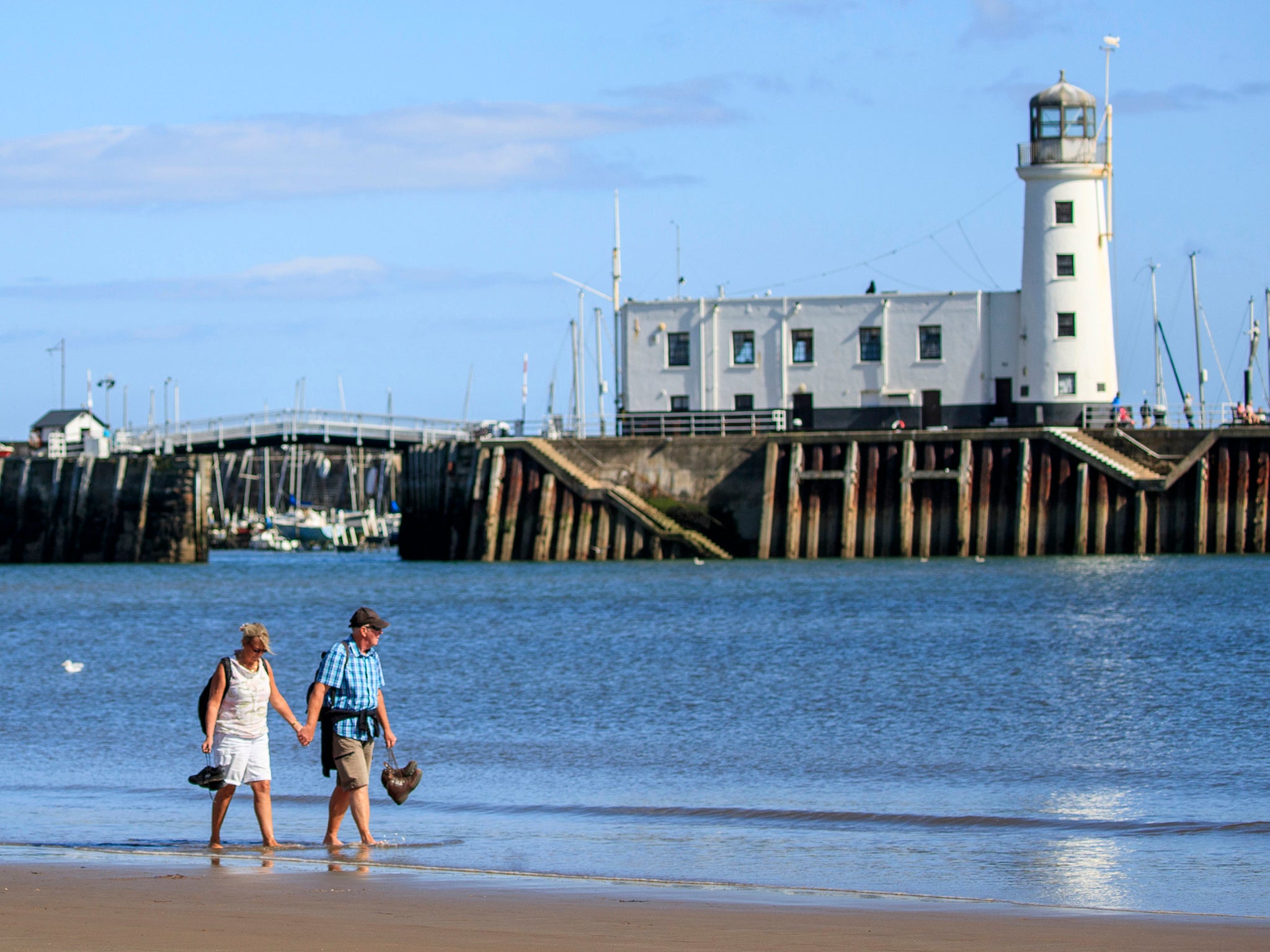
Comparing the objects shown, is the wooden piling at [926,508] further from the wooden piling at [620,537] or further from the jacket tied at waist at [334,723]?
the jacket tied at waist at [334,723]

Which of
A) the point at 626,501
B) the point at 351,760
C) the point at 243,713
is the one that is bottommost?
the point at 351,760

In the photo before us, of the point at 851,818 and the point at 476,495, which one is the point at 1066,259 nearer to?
the point at 476,495

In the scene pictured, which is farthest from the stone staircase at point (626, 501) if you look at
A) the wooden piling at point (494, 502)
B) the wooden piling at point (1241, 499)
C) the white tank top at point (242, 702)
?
the white tank top at point (242, 702)

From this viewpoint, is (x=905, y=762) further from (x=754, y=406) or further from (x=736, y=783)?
(x=754, y=406)

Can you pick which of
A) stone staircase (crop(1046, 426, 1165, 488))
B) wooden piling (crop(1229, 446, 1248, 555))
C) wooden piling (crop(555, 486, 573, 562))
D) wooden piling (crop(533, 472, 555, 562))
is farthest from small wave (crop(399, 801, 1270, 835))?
wooden piling (crop(533, 472, 555, 562))

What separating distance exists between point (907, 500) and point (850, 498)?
1725 mm

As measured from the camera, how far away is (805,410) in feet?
193

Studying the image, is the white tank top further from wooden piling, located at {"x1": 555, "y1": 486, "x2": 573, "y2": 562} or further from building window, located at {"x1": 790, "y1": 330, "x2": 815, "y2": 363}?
building window, located at {"x1": 790, "y1": 330, "x2": 815, "y2": 363}

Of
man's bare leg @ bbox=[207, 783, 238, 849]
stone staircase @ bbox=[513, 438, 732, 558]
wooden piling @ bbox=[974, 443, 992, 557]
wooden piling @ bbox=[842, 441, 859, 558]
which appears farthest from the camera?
stone staircase @ bbox=[513, 438, 732, 558]

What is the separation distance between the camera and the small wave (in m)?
13.7

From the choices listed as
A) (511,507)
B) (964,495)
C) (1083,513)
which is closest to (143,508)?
(511,507)

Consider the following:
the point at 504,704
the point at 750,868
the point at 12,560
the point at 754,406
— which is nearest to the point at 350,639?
the point at 750,868

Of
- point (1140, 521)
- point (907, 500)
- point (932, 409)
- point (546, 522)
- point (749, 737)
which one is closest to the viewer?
point (749, 737)

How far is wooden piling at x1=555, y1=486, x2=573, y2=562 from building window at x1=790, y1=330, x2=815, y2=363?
9.66m
